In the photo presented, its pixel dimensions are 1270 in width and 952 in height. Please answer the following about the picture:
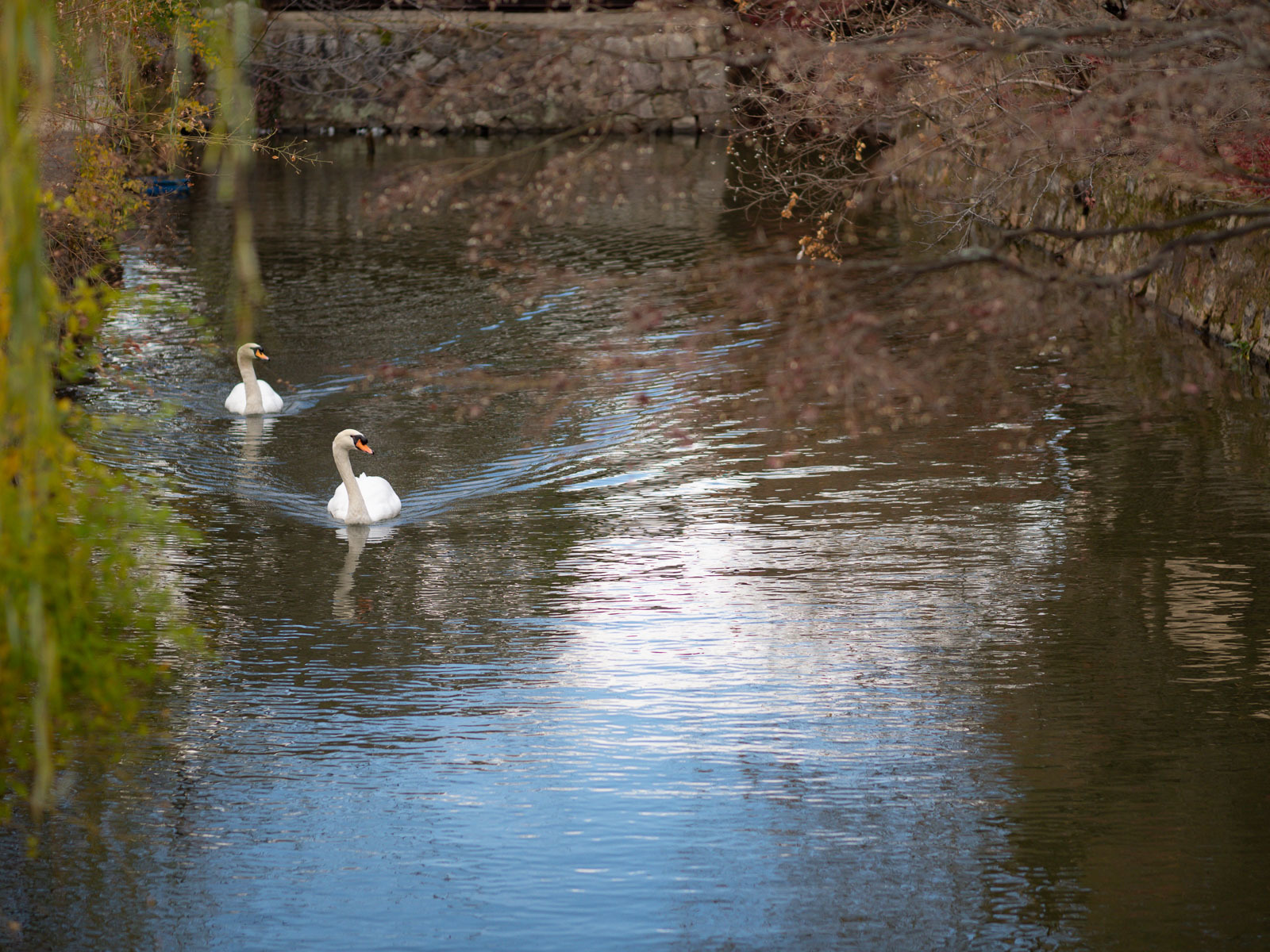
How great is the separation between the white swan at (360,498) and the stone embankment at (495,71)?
8.03ft

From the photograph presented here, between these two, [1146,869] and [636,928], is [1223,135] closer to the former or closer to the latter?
[1146,869]

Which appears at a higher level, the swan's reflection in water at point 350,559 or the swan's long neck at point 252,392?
the swan's long neck at point 252,392

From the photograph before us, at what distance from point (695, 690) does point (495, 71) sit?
3.93m

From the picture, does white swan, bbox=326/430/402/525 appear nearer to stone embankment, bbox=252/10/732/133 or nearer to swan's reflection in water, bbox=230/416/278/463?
swan's reflection in water, bbox=230/416/278/463

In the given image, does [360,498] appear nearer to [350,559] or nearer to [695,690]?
[350,559]

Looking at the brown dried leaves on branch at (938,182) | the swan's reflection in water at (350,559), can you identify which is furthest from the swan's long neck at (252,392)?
the swan's reflection in water at (350,559)

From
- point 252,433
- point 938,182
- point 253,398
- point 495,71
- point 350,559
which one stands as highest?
point 495,71

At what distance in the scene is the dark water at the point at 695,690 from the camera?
617 cm

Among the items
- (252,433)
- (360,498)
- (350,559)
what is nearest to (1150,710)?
(350,559)

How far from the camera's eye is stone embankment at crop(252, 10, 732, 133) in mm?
5484

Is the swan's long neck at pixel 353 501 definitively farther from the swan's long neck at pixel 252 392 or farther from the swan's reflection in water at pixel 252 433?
the swan's long neck at pixel 252 392

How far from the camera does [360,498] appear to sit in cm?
1101

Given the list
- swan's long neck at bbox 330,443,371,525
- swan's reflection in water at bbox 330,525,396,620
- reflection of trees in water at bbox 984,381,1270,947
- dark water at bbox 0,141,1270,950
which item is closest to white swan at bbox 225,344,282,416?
dark water at bbox 0,141,1270,950

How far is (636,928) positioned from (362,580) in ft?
14.9
